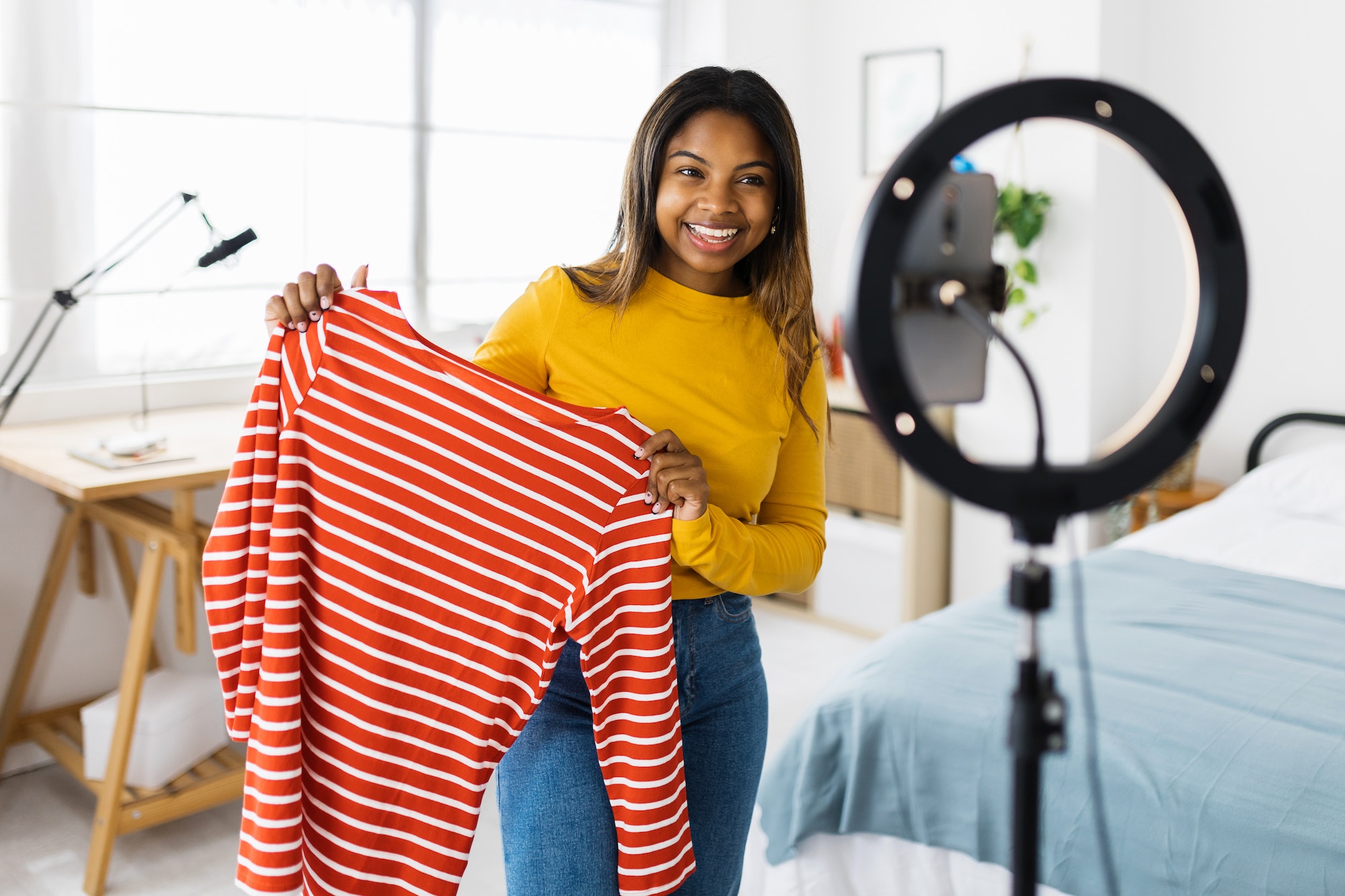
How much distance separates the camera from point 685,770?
1.27m

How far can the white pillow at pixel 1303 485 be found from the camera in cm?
269

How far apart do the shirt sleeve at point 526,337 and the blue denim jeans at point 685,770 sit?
1.08 ft

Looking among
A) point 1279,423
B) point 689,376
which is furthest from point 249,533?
point 1279,423

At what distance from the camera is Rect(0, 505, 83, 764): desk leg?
2500mm

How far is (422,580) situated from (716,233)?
1.68 feet

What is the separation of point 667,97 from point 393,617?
0.67 meters

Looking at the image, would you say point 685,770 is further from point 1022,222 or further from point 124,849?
point 1022,222

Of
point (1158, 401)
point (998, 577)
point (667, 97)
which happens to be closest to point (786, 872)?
point (667, 97)

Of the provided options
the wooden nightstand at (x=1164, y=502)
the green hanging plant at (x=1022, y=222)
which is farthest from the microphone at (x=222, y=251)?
the wooden nightstand at (x=1164, y=502)

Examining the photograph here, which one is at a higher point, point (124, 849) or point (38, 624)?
point (38, 624)

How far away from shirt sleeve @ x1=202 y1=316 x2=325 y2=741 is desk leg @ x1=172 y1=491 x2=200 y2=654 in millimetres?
1141

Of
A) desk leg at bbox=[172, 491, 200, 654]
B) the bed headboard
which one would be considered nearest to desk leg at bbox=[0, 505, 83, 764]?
desk leg at bbox=[172, 491, 200, 654]

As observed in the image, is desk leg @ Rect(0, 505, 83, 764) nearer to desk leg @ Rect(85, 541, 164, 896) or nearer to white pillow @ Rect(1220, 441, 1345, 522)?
desk leg @ Rect(85, 541, 164, 896)

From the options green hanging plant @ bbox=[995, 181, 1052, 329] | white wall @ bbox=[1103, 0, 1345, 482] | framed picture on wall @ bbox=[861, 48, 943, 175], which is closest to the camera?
white wall @ bbox=[1103, 0, 1345, 482]
